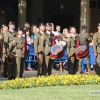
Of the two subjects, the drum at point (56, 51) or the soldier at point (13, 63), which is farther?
the soldier at point (13, 63)

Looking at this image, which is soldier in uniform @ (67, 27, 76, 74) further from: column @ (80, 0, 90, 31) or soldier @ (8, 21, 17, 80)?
column @ (80, 0, 90, 31)

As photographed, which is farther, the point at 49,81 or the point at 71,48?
the point at 71,48

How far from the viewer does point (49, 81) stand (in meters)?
15.7

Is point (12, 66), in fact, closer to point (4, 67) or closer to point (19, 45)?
point (4, 67)

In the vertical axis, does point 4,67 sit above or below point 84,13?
below

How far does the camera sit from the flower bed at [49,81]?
15156 millimetres

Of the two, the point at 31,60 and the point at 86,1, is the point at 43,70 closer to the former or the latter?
the point at 31,60

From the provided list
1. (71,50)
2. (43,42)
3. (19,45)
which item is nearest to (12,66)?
(19,45)

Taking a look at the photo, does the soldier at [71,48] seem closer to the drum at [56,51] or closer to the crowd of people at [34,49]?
the crowd of people at [34,49]

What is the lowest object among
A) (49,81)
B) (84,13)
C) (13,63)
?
(49,81)

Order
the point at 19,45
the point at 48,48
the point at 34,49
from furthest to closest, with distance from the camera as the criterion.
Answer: the point at 34,49, the point at 48,48, the point at 19,45

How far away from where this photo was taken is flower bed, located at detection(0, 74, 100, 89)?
A: 597 inches

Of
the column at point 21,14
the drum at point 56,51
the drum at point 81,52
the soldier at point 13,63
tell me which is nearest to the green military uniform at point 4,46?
the soldier at point 13,63

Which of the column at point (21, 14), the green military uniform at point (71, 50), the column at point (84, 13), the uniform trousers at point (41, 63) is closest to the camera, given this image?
the uniform trousers at point (41, 63)
